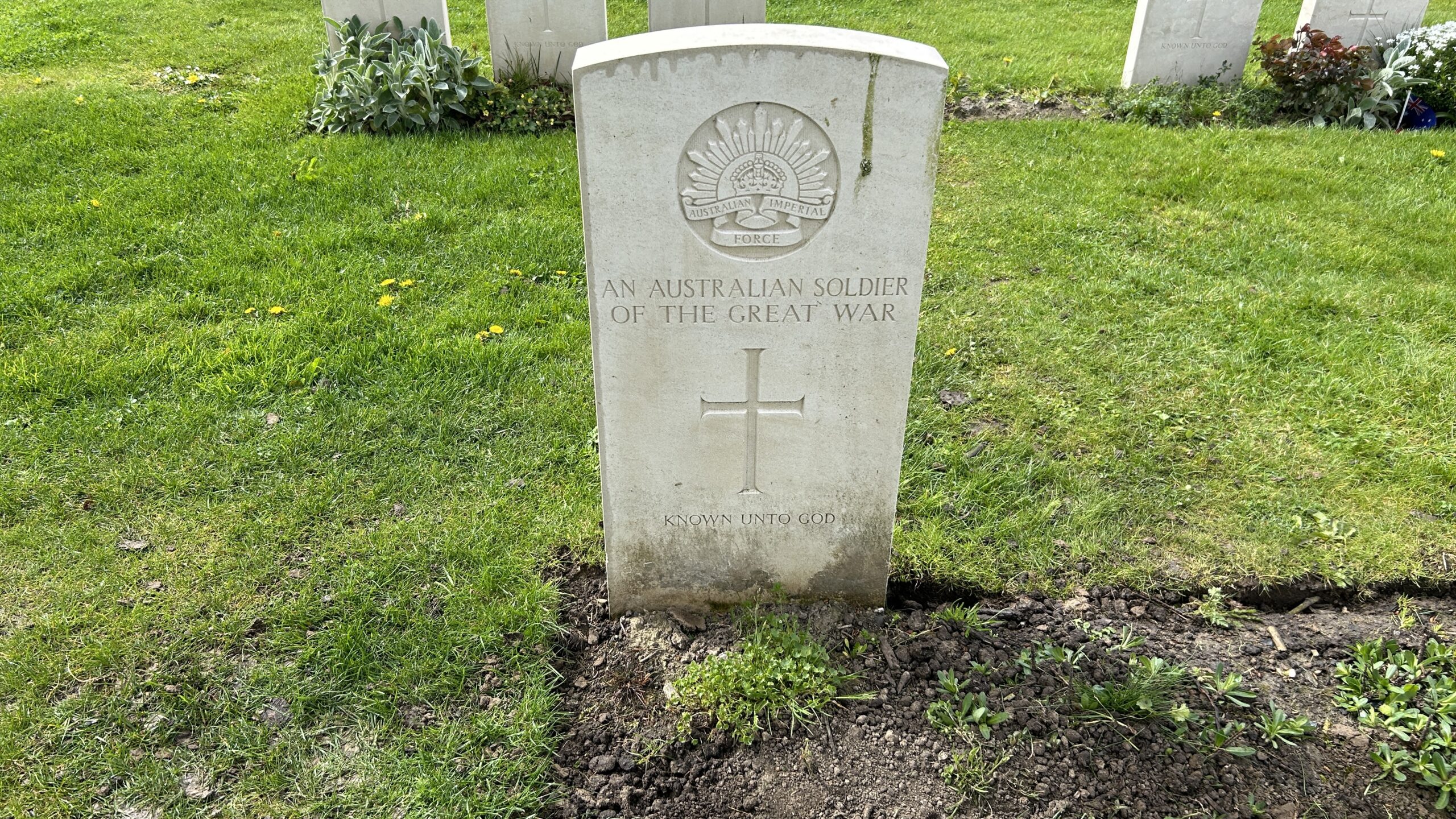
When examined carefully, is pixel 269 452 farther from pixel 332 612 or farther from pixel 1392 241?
pixel 1392 241

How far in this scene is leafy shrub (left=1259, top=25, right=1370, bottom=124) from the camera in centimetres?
713

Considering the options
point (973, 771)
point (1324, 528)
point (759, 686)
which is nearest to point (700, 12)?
point (1324, 528)

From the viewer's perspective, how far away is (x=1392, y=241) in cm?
534

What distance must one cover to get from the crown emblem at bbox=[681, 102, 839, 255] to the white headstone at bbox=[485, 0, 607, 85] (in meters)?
5.60

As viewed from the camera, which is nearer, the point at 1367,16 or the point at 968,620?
the point at 968,620

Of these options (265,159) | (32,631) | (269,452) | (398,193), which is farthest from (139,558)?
(265,159)

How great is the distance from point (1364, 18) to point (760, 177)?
777 centimetres

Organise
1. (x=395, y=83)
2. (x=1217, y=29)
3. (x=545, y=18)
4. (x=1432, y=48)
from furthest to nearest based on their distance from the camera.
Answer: (x=1217, y=29) → (x=545, y=18) → (x=1432, y=48) → (x=395, y=83)

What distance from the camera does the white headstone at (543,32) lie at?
7293 mm

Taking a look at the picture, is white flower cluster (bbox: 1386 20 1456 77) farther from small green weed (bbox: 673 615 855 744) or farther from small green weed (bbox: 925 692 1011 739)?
Answer: small green weed (bbox: 673 615 855 744)

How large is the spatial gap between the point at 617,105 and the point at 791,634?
1.60 m

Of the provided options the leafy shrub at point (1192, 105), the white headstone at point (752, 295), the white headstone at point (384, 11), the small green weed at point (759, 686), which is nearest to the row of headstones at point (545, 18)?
the white headstone at point (384, 11)

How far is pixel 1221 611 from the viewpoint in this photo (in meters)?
3.08

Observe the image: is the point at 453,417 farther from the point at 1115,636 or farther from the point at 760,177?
the point at 1115,636
